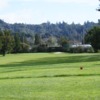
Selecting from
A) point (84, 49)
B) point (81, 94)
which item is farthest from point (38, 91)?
point (84, 49)

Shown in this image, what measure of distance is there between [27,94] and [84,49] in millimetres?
149781

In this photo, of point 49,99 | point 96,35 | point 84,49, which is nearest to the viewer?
point 49,99

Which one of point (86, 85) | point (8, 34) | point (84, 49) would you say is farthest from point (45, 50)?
point (86, 85)

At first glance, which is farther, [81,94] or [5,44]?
[5,44]

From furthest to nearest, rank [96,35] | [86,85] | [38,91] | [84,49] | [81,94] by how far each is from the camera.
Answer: [84,49] < [96,35] < [86,85] < [38,91] < [81,94]

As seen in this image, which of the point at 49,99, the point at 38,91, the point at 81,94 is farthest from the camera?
the point at 38,91

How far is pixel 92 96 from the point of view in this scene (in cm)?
1655

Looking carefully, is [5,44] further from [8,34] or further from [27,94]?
[27,94]

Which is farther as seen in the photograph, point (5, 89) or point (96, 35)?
point (96, 35)

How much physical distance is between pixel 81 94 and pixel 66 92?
1036 millimetres

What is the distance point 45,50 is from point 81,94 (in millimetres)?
155668

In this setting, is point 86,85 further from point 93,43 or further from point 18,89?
point 93,43

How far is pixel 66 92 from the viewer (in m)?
18.1

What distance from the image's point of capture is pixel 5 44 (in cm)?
12594
